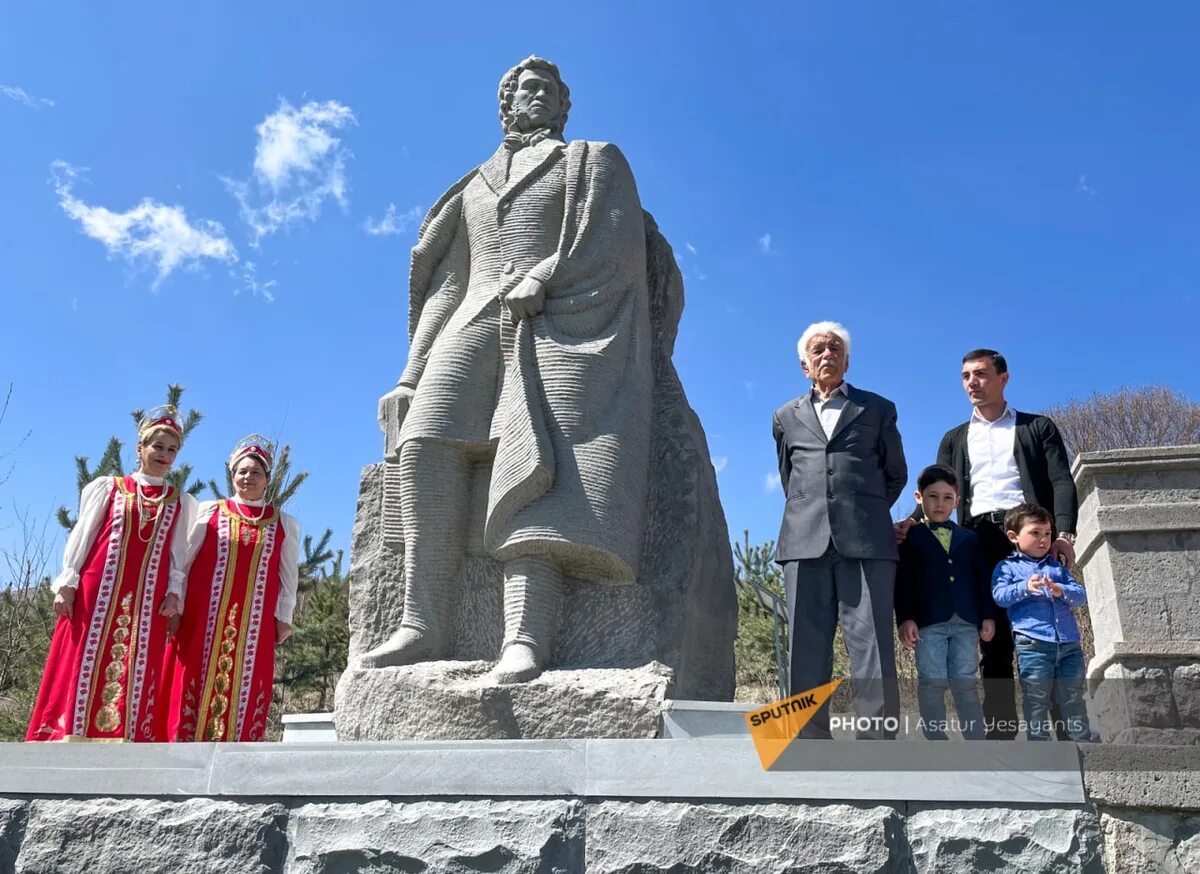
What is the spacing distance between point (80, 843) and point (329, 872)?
2.58 feet

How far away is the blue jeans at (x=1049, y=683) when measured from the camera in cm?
320

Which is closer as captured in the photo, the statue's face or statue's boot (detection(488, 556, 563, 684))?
statue's boot (detection(488, 556, 563, 684))

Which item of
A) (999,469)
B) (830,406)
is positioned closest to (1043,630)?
(999,469)

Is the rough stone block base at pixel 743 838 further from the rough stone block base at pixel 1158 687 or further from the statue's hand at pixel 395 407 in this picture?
the statue's hand at pixel 395 407

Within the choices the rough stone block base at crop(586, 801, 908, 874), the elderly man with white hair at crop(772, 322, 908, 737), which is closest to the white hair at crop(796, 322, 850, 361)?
the elderly man with white hair at crop(772, 322, 908, 737)

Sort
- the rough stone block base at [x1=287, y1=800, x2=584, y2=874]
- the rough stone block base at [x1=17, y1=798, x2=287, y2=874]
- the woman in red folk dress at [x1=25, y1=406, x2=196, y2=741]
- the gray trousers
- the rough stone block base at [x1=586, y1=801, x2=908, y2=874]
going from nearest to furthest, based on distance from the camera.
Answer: the rough stone block base at [x1=586, y1=801, x2=908, y2=874]
the rough stone block base at [x1=287, y1=800, x2=584, y2=874]
the rough stone block base at [x1=17, y1=798, x2=287, y2=874]
the gray trousers
the woman in red folk dress at [x1=25, y1=406, x2=196, y2=741]

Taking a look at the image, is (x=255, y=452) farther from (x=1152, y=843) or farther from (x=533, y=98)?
(x=1152, y=843)

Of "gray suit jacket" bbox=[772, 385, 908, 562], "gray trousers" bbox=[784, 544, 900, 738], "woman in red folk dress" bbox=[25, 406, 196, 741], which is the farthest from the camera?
"woman in red folk dress" bbox=[25, 406, 196, 741]

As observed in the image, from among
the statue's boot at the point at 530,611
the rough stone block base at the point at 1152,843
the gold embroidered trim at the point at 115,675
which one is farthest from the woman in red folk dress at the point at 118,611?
the rough stone block base at the point at 1152,843

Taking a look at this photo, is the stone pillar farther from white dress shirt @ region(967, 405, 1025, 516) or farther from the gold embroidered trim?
the gold embroidered trim

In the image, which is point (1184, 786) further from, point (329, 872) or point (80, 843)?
point (80, 843)

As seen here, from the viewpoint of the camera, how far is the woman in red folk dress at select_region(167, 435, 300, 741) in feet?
14.6

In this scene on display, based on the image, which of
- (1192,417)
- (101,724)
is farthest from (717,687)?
(1192,417)

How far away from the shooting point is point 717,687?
160 inches
